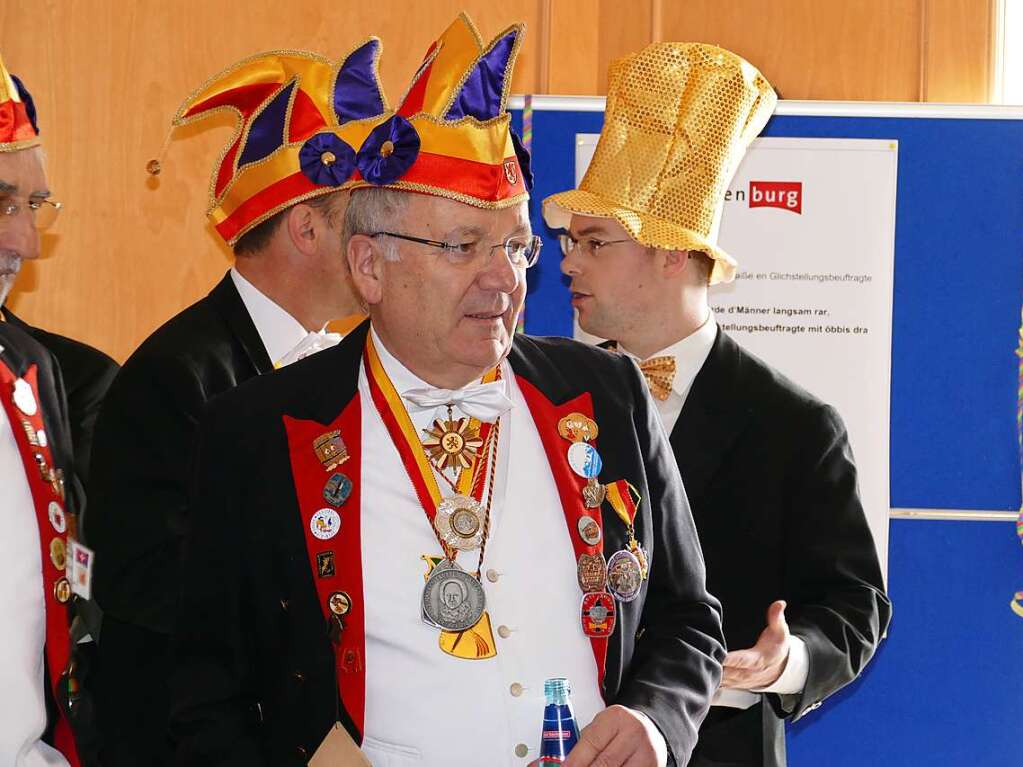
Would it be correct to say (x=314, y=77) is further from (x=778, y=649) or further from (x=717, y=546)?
(x=778, y=649)

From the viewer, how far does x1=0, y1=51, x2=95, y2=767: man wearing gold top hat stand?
2375mm

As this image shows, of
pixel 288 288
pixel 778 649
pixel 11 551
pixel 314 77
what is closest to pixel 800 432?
pixel 778 649

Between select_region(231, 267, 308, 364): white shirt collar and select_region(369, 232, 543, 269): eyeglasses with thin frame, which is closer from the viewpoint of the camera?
select_region(369, 232, 543, 269): eyeglasses with thin frame

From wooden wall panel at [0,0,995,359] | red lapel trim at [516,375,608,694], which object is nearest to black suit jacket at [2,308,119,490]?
wooden wall panel at [0,0,995,359]

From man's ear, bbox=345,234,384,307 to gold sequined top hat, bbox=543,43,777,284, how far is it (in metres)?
1.04

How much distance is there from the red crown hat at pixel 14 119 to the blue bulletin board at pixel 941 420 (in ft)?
5.45

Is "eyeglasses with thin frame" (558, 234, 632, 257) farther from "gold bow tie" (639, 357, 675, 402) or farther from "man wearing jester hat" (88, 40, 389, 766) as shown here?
"man wearing jester hat" (88, 40, 389, 766)

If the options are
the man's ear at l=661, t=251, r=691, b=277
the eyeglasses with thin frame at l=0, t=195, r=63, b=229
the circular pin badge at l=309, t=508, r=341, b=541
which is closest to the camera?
the circular pin badge at l=309, t=508, r=341, b=541

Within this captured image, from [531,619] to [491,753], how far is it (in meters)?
0.21

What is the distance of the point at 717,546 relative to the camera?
2730 mm

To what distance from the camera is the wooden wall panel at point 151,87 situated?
4.17 meters

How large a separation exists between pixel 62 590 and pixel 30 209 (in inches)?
28.9

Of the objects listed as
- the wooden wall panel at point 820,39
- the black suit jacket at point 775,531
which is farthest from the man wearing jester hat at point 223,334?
the wooden wall panel at point 820,39

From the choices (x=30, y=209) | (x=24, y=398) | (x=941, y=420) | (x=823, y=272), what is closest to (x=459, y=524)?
(x=24, y=398)
